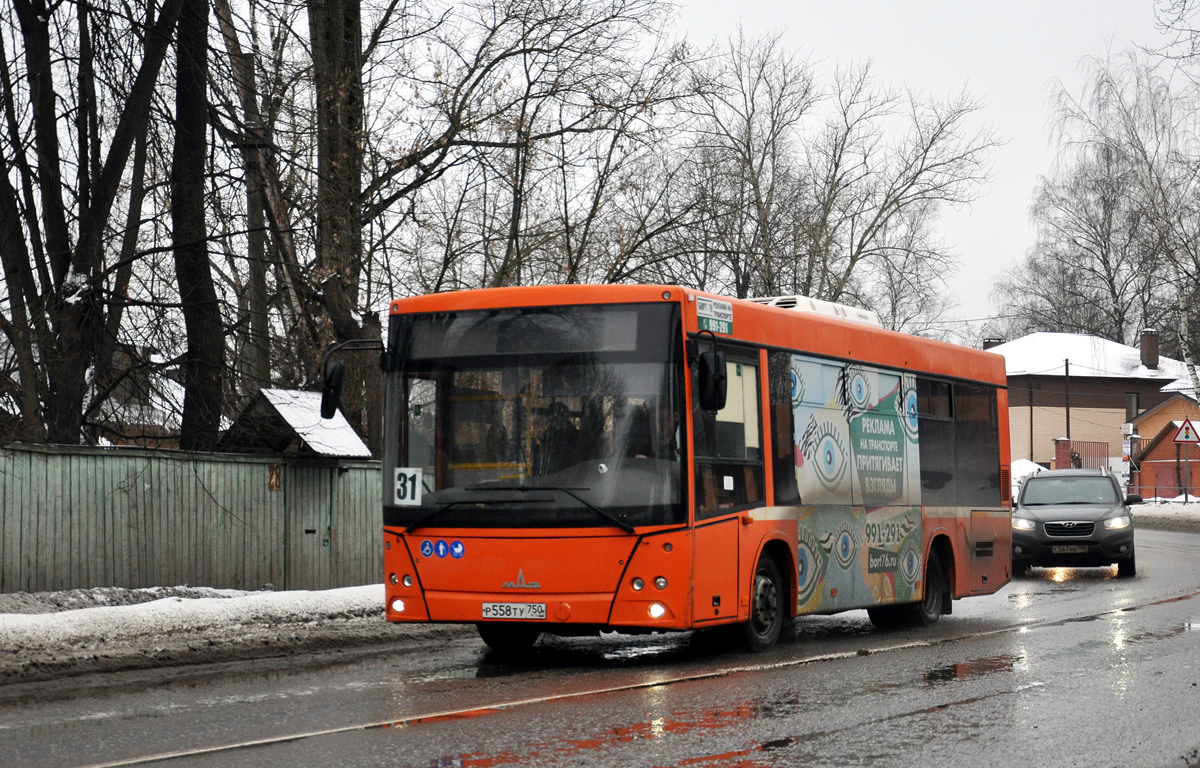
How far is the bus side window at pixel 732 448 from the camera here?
11.2 meters

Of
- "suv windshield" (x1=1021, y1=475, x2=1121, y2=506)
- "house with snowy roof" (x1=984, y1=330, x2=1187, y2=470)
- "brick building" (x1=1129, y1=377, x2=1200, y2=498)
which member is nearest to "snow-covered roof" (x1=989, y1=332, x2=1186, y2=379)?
"house with snowy roof" (x1=984, y1=330, x2=1187, y2=470)

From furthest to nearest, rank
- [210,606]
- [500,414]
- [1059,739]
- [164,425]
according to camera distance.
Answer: [164,425] → [210,606] → [500,414] → [1059,739]

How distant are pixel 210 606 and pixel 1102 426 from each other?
83.2 m

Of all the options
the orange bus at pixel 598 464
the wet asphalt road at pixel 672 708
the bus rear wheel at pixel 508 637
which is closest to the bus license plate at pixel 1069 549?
the wet asphalt road at pixel 672 708

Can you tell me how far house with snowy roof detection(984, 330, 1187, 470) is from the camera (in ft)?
281

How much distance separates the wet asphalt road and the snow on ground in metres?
0.72

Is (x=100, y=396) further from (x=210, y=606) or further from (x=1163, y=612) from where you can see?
(x=1163, y=612)

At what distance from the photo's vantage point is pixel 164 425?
17.3 metres

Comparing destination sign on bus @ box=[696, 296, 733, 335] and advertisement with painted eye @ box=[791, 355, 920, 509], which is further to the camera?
advertisement with painted eye @ box=[791, 355, 920, 509]

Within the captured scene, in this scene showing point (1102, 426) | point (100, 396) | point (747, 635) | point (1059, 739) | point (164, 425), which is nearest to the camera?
point (1059, 739)

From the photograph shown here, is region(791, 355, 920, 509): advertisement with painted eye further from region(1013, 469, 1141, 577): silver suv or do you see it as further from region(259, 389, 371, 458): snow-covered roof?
region(1013, 469, 1141, 577): silver suv

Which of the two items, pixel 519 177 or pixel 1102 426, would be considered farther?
pixel 1102 426

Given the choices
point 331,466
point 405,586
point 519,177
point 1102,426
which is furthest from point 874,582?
Result: point 1102,426

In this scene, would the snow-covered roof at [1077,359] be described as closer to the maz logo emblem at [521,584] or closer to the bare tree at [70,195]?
the bare tree at [70,195]
